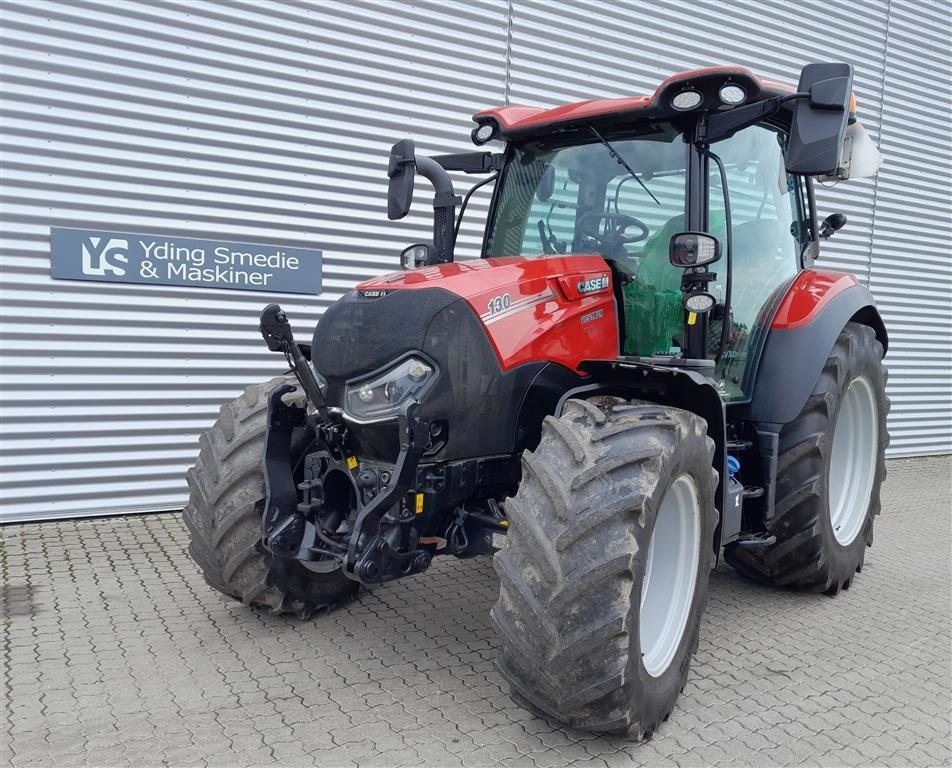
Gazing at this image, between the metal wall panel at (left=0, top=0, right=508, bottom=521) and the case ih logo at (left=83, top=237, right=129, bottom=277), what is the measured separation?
0.11 m

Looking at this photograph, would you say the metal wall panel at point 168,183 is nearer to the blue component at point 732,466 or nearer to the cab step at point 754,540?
the blue component at point 732,466

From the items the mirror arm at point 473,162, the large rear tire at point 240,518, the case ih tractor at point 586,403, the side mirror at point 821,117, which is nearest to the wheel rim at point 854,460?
the case ih tractor at point 586,403

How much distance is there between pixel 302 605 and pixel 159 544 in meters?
1.90

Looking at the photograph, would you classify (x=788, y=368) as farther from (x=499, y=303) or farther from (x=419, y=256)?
(x=419, y=256)

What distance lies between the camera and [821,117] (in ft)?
10.4

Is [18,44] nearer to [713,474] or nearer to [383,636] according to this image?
[383,636]

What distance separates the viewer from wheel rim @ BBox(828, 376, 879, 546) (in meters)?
4.90

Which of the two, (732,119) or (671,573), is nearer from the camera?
(671,573)

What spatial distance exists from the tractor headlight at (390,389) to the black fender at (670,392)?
602 millimetres

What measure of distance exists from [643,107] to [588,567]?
2.05 meters

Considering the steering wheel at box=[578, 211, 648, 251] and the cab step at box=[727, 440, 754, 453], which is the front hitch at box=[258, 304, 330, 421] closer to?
the steering wheel at box=[578, 211, 648, 251]

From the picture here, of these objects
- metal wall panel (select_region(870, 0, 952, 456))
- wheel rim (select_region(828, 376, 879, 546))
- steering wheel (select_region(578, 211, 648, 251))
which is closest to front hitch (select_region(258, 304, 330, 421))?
steering wheel (select_region(578, 211, 648, 251))

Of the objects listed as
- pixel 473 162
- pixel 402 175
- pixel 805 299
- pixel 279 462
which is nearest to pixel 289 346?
pixel 279 462

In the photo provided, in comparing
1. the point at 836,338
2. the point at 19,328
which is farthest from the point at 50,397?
the point at 836,338
